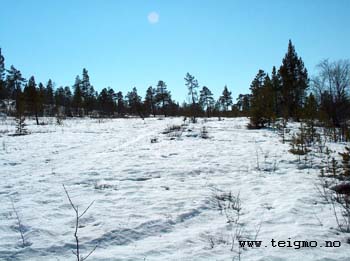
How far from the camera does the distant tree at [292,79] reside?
1212 inches

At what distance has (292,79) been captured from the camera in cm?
3091

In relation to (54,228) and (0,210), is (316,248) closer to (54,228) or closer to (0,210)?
(54,228)

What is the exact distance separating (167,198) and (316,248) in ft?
A: 9.81

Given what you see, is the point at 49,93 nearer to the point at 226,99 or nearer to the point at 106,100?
the point at 106,100

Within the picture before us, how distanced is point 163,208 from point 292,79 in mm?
30115

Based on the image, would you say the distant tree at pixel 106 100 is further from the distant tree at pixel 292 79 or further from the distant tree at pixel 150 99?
the distant tree at pixel 292 79

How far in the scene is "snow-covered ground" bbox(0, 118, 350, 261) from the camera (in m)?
3.66

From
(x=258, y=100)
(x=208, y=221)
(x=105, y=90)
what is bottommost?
(x=208, y=221)

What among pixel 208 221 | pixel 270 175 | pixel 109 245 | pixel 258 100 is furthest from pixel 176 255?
pixel 258 100

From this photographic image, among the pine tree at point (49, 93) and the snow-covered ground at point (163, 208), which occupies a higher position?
the pine tree at point (49, 93)

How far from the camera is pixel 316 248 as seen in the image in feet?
11.9

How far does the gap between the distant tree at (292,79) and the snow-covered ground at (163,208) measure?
76.8ft

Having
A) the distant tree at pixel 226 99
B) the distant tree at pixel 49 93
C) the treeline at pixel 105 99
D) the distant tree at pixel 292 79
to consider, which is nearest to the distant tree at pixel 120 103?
the treeline at pixel 105 99

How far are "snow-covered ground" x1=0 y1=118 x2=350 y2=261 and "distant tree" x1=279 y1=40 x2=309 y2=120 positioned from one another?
921 inches
